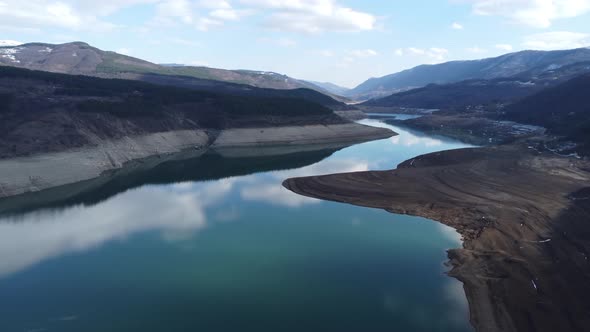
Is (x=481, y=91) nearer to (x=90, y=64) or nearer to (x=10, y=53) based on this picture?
(x=90, y=64)

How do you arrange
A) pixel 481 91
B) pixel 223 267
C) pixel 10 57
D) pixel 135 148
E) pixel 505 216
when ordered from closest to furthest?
pixel 223 267
pixel 505 216
pixel 135 148
pixel 10 57
pixel 481 91

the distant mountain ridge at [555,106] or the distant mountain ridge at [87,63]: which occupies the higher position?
the distant mountain ridge at [87,63]

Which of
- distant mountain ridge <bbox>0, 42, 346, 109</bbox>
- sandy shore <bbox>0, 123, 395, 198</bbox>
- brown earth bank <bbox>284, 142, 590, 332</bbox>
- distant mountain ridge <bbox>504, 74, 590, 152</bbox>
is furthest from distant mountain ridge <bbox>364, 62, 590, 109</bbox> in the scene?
brown earth bank <bbox>284, 142, 590, 332</bbox>

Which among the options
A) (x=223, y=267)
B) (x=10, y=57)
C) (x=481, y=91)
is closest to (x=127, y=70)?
(x=10, y=57)

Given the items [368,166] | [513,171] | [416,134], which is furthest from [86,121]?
[416,134]

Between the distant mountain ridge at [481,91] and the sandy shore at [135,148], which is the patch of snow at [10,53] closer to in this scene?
the sandy shore at [135,148]

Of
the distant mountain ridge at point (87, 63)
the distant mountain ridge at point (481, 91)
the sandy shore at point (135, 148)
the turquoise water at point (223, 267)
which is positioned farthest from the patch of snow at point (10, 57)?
the turquoise water at point (223, 267)
